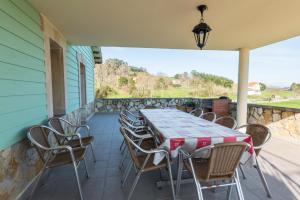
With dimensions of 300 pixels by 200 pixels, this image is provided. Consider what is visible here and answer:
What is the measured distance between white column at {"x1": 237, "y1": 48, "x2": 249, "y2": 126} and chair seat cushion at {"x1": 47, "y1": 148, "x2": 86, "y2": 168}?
4.18m

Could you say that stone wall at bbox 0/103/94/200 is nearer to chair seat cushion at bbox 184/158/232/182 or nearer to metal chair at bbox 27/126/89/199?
metal chair at bbox 27/126/89/199

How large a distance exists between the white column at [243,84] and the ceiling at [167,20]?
24.0 inches

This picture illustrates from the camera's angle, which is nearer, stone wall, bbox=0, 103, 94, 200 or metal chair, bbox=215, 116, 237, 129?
stone wall, bbox=0, 103, 94, 200

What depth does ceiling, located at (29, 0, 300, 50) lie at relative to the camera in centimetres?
244

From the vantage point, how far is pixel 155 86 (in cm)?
1171

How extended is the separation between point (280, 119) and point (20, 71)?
16.5 feet

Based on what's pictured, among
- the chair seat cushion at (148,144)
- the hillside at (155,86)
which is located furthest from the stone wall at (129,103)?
the chair seat cushion at (148,144)

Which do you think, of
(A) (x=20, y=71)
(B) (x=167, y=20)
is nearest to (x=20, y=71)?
(A) (x=20, y=71)

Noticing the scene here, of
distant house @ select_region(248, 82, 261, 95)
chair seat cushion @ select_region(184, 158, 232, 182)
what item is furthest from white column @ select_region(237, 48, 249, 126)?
distant house @ select_region(248, 82, 261, 95)

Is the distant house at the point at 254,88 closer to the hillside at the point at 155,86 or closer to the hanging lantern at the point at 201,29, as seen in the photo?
the hillside at the point at 155,86

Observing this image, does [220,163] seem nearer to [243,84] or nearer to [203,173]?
[203,173]

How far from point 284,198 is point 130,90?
9623mm

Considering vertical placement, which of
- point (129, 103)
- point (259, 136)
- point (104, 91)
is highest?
point (104, 91)

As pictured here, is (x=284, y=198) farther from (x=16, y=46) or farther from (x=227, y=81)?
(x=227, y=81)
